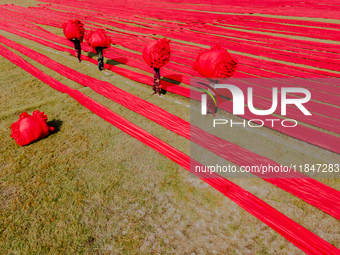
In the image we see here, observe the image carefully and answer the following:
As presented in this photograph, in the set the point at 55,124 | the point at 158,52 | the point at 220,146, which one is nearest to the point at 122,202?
the point at 220,146

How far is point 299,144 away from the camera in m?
4.67

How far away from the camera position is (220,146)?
4613 mm

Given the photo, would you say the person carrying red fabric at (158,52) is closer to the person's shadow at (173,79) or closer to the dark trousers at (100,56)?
the person's shadow at (173,79)

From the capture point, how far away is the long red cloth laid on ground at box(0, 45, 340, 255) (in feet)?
9.60

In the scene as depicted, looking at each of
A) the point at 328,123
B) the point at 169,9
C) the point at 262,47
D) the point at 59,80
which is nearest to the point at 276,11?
the point at 262,47

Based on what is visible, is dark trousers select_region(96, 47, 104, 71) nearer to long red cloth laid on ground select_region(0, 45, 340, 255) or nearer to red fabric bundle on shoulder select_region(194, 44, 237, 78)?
long red cloth laid on ground select_region(0, 45, 340, 255)

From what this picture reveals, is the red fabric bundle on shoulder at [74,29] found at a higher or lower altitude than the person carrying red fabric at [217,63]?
higher

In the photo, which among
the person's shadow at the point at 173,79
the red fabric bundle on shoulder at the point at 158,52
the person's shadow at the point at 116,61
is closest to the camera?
the red fabric bundle on shoulder at the point at 158,52

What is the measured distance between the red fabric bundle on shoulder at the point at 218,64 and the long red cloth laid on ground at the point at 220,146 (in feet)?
4.45

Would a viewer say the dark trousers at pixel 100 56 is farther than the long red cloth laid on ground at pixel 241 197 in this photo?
Yes

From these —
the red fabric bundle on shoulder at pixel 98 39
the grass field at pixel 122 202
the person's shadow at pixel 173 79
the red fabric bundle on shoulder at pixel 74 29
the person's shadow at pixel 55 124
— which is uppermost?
the red fabric bundle on shoulder at pixel 74 29

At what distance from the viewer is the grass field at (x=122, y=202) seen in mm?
2967

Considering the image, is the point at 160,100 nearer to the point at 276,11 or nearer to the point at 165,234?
the point at 165,234

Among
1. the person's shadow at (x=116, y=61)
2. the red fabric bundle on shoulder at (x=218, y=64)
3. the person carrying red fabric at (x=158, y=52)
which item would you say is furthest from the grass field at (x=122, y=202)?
the person's shadow at (x=116, y=61)
